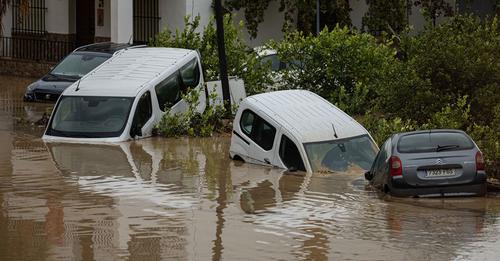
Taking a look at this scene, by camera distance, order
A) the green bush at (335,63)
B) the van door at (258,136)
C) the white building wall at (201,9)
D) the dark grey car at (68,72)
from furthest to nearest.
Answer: the white building wall at (201,9) → the dark grey car at (68,72) → the green bush at (335,63) → the van door at (258,136)

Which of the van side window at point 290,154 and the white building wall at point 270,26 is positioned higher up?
the white building wall at point 270,26

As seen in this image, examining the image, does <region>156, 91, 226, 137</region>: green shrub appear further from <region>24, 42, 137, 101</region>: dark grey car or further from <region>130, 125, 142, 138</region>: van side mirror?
<region>24, 42, 137, 101</region>: dark grey car

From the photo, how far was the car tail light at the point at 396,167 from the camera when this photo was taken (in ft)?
62.5

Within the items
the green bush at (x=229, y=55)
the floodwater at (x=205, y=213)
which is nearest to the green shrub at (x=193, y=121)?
the green bush at (x=229, y=55)

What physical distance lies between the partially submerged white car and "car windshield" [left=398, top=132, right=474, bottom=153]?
770cm

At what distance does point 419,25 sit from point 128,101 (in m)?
18.5

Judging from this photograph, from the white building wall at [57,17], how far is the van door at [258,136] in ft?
71.6

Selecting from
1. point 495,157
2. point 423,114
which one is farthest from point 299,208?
point 423,114

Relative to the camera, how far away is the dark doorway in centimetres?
4378

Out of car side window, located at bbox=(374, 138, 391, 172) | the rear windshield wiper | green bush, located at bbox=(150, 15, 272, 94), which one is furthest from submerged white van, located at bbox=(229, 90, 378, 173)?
green bush, located at bbox=(150, 15, 272, 94)

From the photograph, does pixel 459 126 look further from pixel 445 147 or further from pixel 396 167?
pixel 396 167

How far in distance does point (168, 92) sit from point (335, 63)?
4.74 metres

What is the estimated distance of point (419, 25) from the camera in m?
41.8

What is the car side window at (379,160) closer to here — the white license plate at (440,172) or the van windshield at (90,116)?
the white license plate at (440,172)
